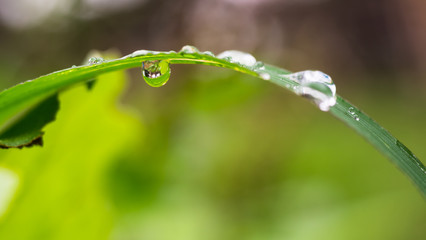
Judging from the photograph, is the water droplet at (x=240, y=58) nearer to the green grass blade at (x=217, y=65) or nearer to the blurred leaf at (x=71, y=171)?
the green grass blade at (x=217, y=65)

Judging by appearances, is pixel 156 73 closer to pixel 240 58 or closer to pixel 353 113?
pixel 240 58

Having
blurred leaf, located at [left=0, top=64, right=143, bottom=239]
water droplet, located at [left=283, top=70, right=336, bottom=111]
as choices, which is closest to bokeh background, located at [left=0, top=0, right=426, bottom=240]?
blurred leaf, located at [left=0, top=64, right=143, bottom=239]

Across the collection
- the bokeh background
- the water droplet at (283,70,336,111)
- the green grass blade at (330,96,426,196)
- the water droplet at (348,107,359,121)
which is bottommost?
the green grass blade at (330,96,426,196)

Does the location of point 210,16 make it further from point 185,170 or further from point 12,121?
point 12,121

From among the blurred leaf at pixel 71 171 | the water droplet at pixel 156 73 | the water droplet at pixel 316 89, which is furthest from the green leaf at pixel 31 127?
the water droplet at pixel 316 89

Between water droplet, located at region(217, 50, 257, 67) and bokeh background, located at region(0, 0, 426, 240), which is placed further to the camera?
bokeh background, located at region(0, 0, 426, 240)

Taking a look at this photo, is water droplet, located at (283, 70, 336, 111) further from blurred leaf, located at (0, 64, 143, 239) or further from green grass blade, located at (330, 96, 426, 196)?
blurred leaf, located at (0, 64, 143, 239)
